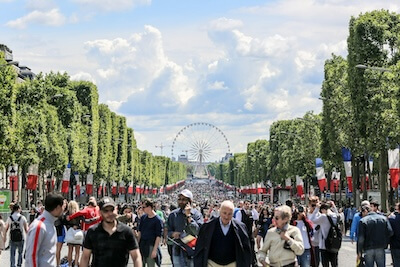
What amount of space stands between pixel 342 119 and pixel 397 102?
2255cm

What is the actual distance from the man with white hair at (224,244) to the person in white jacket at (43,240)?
239 centimetres

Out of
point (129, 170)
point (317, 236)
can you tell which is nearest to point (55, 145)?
point (317, 236)

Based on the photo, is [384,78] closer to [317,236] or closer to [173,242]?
[317,236]

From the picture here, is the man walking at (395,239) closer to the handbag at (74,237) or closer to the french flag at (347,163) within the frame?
the handbag at (74,237)

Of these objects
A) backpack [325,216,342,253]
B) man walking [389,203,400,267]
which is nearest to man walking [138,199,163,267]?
backpack [325,216,342,253]

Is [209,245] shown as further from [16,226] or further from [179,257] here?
[16,226]

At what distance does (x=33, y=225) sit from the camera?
12188 mm

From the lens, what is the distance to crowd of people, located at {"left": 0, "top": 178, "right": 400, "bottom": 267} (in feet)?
39.4

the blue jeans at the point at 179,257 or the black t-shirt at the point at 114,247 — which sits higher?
the black t-shirt at the point at 114,247

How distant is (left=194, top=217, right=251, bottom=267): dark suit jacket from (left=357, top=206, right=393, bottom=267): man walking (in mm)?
6643

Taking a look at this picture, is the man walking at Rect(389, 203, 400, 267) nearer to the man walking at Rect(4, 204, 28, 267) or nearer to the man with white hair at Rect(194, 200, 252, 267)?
the man with white hair at Rect(194, 200, 252, 267)

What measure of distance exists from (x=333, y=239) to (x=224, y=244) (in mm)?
8849

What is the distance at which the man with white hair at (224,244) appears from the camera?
1376 cm

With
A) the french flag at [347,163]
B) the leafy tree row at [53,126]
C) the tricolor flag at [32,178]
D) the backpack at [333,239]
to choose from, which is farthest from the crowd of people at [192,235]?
the tricolor flag at [32,178]
